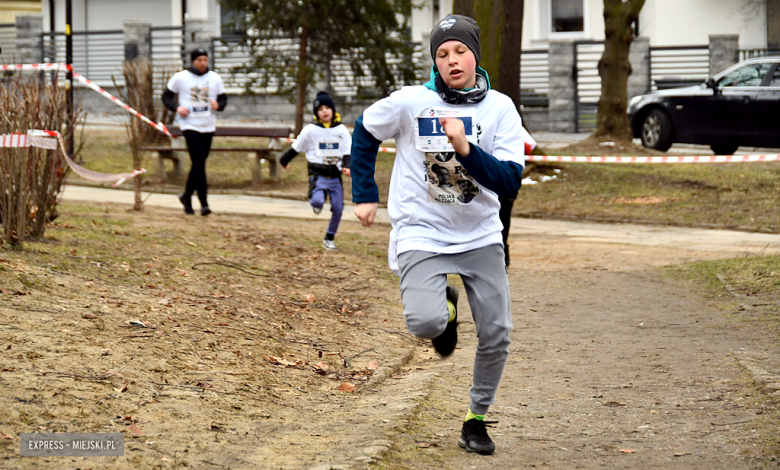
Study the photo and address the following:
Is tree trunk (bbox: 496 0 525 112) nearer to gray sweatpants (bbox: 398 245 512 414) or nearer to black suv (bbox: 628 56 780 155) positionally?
black suv (bbox: 628 56 780 155)

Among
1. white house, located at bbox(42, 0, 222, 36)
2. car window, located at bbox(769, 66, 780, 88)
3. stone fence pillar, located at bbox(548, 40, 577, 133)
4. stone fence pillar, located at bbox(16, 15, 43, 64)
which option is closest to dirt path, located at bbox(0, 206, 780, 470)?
car window, located at bbox(769, 66, 780, 88)

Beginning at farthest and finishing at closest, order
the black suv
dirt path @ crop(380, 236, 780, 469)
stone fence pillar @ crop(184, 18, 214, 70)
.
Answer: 1. stone fence pillar @ crop(184, 18, 214, 70)
2. the black suv
3. dirt path @ crop(380, 236, 780, 469)

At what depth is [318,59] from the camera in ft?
65.1

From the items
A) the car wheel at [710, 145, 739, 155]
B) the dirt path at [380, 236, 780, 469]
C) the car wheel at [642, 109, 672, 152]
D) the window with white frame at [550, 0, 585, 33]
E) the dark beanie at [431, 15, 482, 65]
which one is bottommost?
the dirt path at [380, 236, 780, 469]

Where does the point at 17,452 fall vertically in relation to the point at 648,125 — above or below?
below

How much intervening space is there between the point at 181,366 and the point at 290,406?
673mm

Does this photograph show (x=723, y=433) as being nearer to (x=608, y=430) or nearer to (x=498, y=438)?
(x=608, y=430)

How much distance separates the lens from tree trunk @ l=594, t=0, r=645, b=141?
752 inches

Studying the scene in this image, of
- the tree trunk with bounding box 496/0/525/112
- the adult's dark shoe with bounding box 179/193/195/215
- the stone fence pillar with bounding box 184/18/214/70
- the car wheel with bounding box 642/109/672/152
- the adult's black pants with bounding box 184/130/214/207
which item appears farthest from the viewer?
the stone fence pillar with bounding box 184/18/214/70

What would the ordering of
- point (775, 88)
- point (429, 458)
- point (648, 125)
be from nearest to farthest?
point (429, 458)
point (775, 88)
point (648, 125)

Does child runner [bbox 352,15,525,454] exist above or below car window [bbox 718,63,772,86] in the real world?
below

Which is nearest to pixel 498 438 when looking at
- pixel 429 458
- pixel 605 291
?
pixel 429 458

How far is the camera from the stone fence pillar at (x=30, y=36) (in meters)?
30.2

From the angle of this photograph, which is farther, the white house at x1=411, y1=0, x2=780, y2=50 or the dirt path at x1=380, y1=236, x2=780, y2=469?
the white house at x1=411, y1=0, x2=780, y2=50
